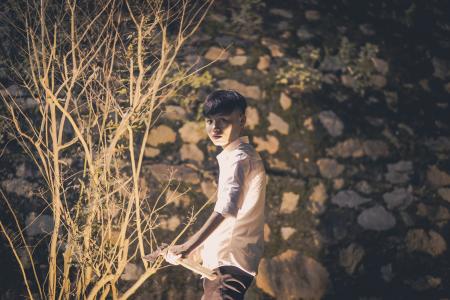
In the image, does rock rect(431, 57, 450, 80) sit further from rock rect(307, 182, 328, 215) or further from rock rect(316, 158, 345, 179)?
rock rect(307, 182, 328, 215)

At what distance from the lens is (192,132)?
4.47 metres

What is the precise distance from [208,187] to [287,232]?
2.58 feet

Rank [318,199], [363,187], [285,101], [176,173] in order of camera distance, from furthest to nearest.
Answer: [285,101] → [363,187] → [318,199] → [176,173]

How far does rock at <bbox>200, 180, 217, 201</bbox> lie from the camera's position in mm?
4145

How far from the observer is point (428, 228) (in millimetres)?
4301

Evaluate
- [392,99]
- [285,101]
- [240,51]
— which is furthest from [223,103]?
[392,99]

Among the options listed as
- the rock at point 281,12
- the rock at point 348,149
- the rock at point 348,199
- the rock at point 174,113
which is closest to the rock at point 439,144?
the rock at point 348,149

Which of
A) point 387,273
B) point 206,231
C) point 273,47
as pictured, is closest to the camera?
point 206,231

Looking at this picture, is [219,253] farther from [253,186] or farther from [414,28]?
[414,28]

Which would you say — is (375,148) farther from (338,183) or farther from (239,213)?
(239,213)

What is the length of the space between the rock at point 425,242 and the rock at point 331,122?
114cm

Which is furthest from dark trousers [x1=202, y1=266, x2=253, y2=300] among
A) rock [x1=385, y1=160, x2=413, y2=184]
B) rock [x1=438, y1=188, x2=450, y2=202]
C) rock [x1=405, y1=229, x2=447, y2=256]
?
rock [x1=438, y1=188, x2=450, y2=202]

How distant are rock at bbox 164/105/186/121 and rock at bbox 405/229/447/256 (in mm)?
2320

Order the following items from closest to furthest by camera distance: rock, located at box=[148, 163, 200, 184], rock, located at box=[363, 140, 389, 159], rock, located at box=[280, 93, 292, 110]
A: rock, located at box=[148, 163, 200, 184]
rock, located at box=[363, 140, 389, 159]
rock, located at box=[280, 93, 292, 110]
